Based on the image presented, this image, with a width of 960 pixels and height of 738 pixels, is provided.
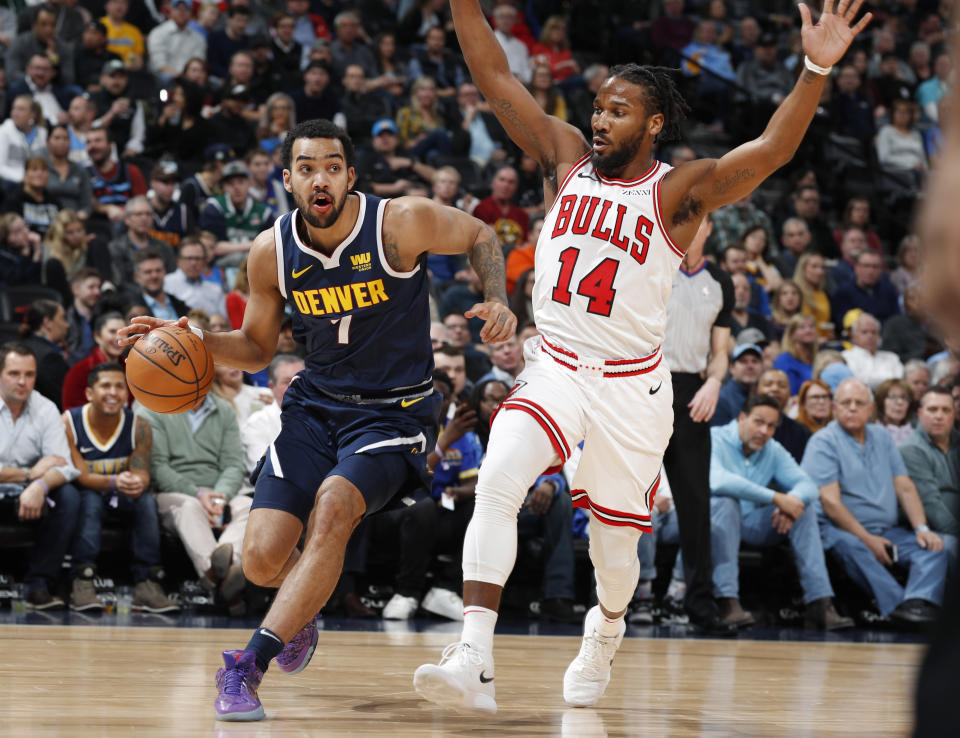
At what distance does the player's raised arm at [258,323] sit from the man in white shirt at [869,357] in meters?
7.06

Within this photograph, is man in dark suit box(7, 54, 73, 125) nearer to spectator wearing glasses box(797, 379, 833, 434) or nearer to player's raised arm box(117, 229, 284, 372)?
spectator wearing glasses box(797, 379, 833, 434)

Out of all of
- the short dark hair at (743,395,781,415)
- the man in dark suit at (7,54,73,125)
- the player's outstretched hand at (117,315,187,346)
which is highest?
the man in dark suit at (7,54,73,125)

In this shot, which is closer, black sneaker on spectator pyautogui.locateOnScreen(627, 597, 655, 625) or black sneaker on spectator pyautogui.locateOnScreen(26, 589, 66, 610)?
black sneaker on spectator pyautogui.locateOnScreen(26, 589, 66, 610)

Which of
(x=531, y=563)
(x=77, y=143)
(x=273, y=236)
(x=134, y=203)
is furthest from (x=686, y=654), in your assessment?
(x=77, y=143)

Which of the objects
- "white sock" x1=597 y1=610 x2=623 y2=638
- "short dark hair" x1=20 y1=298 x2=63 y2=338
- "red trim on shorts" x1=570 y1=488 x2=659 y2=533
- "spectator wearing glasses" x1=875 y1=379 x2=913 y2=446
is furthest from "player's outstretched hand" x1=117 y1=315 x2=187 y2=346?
"spectator wearing glasses" x1=875 y1=379 x2=913 y2=446

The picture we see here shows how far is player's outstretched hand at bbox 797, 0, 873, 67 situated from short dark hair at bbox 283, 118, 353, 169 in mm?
1620

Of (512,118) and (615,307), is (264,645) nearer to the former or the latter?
(615,307)

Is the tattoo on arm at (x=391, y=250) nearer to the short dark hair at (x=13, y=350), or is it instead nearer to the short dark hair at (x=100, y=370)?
the short dark hair at (x=100, y=370)

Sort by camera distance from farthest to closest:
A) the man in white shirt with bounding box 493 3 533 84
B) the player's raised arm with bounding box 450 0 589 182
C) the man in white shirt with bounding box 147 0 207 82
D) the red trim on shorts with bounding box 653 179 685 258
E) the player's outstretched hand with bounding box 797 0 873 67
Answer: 1. the man in white shirt with bounding box 493 3 533 84
2. the man in white shirt with bounding box 147 0 207 82
3. the player's raised arm with bounding box 450 0 589 182
4. the red trim on shorts with bounding box 653 179 685 258
5. the player's outstretched hand with bounding box 797 0 873 67

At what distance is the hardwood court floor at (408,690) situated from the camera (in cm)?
380

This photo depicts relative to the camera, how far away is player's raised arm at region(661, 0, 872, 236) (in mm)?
4277

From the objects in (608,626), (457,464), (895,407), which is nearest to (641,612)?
(457,464)

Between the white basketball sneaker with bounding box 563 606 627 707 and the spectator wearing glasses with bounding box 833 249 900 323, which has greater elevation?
the spectator wearing glasses with bounding box 833 249 900 323

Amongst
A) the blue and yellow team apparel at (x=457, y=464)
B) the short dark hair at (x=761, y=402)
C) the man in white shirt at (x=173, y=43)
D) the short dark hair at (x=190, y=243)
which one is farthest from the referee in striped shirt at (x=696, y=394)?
the man in white shirt at (x=173, y=43)
